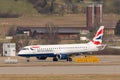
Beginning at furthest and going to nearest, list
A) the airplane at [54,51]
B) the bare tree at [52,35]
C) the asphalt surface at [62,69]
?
1. the bare tree at [52,35]
2. the airplane at [54,51]
3. the asphalt surface at [62,69]

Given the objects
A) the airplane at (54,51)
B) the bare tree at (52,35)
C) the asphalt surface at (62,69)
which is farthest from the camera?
the bare tree at (52,35)

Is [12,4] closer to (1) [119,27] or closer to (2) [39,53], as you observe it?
(1) [119,27]

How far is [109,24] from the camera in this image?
190 m

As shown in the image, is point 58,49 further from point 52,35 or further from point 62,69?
point 52,35

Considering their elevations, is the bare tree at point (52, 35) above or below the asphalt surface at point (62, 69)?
above

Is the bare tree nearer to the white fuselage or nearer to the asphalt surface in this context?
the white fuselage

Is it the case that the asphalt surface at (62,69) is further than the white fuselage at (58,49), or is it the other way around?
the white fuselage at (58,49)

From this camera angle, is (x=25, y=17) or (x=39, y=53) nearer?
(x=39, y=53)

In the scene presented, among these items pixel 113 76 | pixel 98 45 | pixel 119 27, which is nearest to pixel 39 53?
pixel 98 45

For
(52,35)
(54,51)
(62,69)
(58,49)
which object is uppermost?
(52,35)

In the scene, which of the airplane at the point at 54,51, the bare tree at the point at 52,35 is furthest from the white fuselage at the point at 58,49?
the bare tree at the point at 52,35

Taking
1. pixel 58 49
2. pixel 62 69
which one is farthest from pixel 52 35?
pixel 62 69

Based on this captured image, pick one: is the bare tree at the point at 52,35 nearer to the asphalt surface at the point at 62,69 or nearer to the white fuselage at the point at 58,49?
the white fuselage at the point at 58,49

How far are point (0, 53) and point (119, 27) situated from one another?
73613 millimetres
